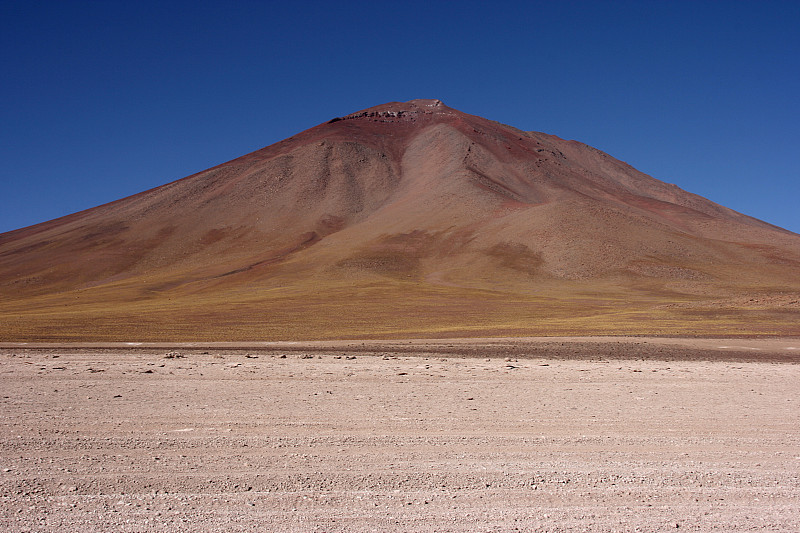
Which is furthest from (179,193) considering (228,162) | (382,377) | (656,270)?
(382,377)

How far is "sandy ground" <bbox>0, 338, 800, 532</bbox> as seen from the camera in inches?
266

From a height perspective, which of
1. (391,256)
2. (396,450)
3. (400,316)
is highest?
(391,256)

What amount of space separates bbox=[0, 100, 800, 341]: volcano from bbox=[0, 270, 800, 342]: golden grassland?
0.29 metres

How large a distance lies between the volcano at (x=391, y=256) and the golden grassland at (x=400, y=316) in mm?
286

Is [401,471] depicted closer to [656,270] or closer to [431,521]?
[431,521]

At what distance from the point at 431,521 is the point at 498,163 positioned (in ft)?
548

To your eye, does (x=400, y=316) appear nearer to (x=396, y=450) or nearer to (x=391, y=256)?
(x=396, y=450)

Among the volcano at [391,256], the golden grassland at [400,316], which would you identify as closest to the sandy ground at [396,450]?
the golden grassland at [400,316]

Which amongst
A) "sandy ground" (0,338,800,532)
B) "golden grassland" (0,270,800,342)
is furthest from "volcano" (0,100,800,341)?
"sandy ground" (0,338,800,532)

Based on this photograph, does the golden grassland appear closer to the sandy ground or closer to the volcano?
the volcano

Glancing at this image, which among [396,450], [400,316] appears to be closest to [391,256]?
[400,316]

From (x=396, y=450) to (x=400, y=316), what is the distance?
37.6 metres

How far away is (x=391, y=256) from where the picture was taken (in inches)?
3974

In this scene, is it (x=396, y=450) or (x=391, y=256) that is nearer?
(x=396, y=450)
